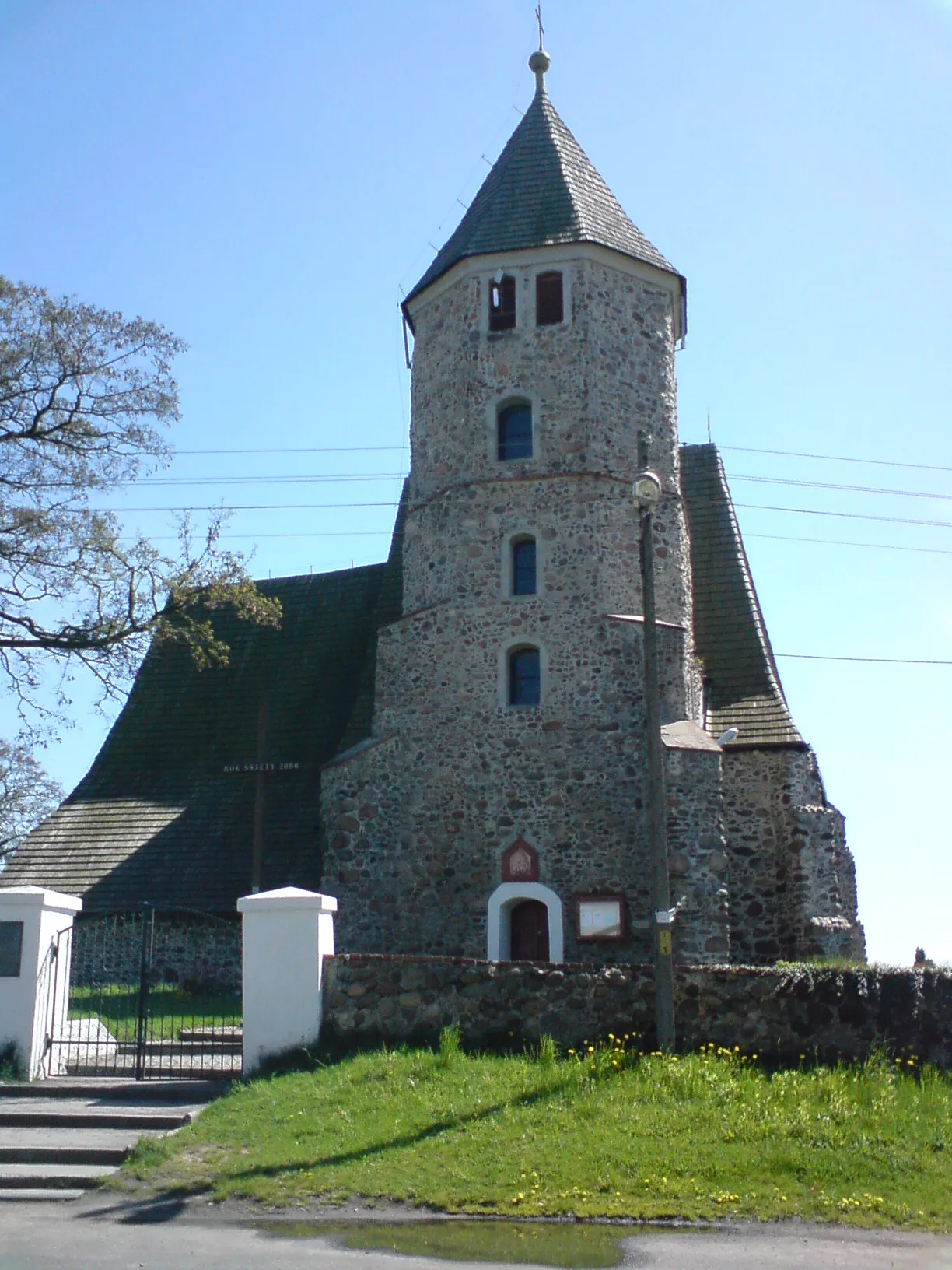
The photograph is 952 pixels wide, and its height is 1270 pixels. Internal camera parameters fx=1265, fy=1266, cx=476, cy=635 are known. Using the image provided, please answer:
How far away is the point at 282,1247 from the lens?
805 cm

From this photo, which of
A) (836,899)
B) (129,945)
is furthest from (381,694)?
(836,899)

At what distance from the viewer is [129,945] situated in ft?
71.5

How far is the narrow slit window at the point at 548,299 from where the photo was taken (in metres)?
22.1

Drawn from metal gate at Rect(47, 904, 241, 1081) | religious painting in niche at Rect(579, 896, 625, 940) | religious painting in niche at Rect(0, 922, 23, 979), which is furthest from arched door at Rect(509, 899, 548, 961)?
religious painting in niche at Rect(0, 922, 23, 979)

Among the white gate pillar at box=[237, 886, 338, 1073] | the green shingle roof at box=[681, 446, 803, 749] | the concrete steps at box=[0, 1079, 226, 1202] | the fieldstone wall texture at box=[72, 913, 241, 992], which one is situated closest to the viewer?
the concrete steps at box=[0, 1079, 226, 1202]

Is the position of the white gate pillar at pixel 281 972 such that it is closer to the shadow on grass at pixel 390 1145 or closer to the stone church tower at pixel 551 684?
the shadow on grass at pixel 390 1145

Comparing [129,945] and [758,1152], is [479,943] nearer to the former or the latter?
[129,945]

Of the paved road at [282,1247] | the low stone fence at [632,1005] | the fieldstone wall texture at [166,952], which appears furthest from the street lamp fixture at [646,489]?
the fieldstone wall texture at [166,952]

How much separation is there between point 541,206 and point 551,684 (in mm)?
9008

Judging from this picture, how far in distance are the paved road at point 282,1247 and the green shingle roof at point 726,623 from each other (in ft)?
41.1

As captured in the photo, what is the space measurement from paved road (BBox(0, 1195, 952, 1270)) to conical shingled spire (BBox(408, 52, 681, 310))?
17.4 metres

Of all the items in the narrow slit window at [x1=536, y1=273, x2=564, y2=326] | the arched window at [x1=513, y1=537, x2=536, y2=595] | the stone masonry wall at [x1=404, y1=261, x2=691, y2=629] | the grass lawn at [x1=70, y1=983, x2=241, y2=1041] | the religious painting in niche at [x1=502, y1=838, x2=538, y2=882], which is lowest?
the grass lawn at [x1=70, y1=983, x2=241, y2=1041]

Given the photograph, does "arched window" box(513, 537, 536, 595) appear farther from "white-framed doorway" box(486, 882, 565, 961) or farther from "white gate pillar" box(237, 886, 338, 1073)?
"white gate pillar" box(237, 886, 338, 1073)

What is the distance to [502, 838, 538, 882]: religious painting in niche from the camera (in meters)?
19.6
